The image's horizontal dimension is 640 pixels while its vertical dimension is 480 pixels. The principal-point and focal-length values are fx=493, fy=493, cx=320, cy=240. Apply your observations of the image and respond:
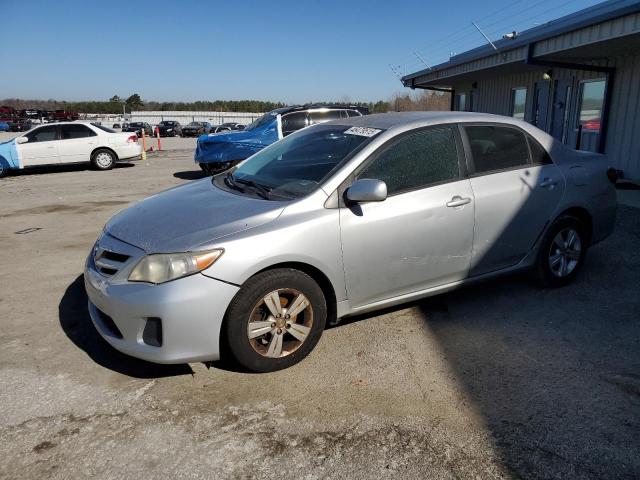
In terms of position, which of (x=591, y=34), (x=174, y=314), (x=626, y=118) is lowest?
(x=174, y=314)

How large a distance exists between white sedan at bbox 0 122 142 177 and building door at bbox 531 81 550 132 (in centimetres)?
1216

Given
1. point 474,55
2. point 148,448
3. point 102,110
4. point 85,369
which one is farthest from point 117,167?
point 102,110

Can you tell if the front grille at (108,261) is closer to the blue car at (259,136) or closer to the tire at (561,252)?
the tire at (561,252)

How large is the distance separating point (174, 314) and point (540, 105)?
13931 millimetres

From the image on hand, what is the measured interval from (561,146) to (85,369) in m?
4.27

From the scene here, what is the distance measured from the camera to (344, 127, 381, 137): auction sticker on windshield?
12.1ft

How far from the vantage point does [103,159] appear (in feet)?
50.0

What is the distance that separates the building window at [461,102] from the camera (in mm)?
19902

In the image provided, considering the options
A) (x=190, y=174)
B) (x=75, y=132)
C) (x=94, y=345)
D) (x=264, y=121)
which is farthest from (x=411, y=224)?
(x=75, y=132)

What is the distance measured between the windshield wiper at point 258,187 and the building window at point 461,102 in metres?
17.6

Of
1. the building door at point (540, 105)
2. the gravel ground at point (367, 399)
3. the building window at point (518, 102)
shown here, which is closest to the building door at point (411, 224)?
the gravel ground at point (367, 399)

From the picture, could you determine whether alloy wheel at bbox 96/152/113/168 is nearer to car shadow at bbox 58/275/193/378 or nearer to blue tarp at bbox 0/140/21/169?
blue tarp at bbox 0/140/21/169

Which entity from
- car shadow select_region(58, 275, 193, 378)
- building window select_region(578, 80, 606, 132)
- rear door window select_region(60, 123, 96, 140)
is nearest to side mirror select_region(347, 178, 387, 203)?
car shadow select_region(58, 275, 193, 378)

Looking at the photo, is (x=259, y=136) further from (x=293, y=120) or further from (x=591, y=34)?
(x=591, y=34)
